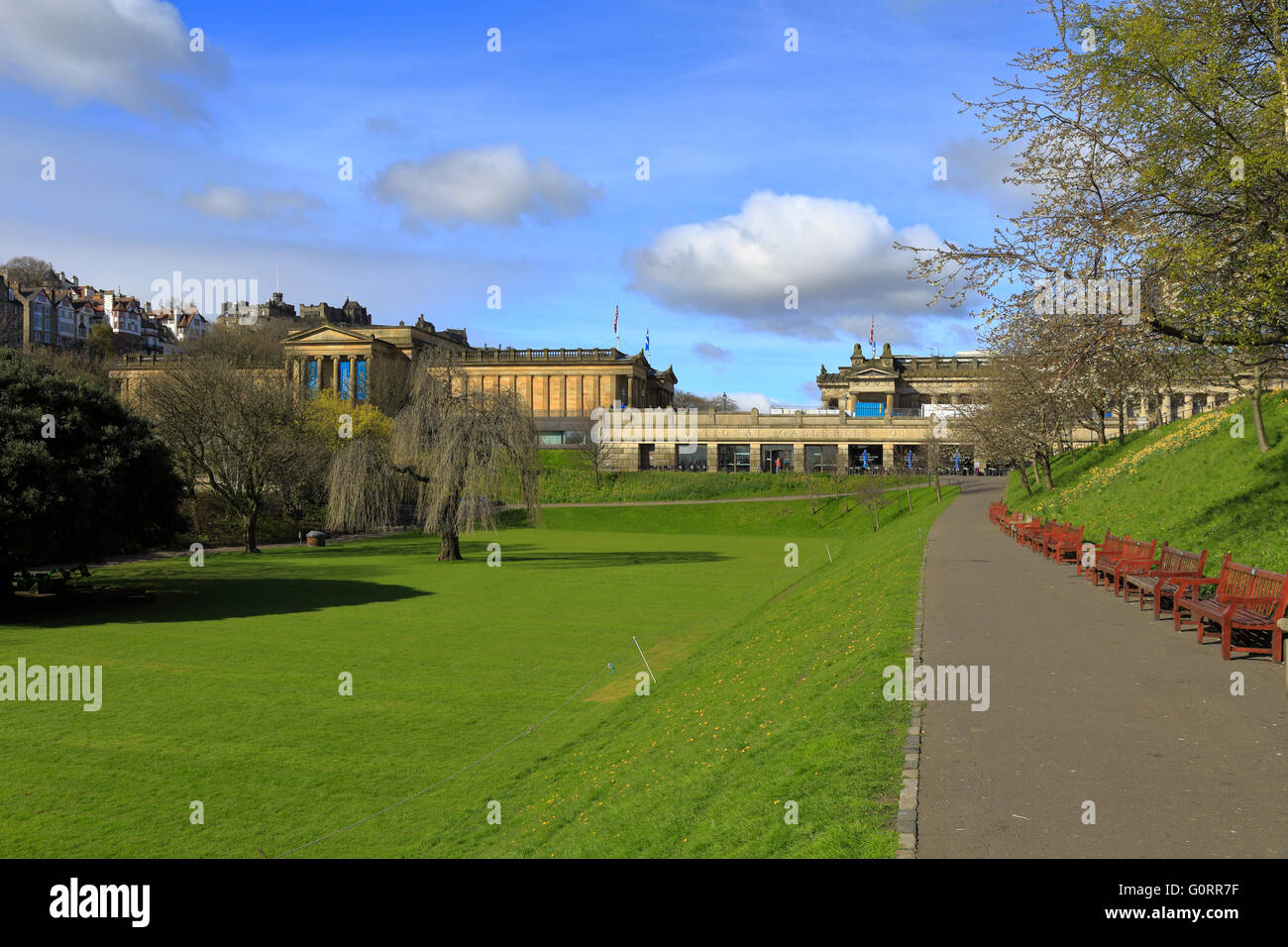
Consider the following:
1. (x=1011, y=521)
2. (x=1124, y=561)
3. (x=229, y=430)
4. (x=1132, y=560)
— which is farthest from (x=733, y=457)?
(x=1132, y=560)

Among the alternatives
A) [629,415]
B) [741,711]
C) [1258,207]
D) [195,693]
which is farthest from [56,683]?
[629,415]

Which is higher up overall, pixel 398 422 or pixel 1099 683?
pixel 398 422

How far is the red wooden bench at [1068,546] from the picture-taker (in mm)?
21609

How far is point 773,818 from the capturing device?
7.00 metres

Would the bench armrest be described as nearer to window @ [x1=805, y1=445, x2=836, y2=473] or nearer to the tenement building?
the tenement building

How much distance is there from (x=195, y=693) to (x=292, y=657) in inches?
121

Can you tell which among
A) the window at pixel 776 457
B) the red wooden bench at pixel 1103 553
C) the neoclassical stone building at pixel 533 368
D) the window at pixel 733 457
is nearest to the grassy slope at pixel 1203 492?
the red wooden bench at pixel 1103 553

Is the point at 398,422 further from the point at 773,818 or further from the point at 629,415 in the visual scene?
the point at 629,415

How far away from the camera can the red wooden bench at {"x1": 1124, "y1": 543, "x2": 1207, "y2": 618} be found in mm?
14094

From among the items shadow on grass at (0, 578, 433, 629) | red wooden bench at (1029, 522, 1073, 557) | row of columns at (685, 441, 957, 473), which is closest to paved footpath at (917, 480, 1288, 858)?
red wooden bench at (1029, 522, 1073, 557)

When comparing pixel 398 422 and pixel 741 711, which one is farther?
pixel 398 422

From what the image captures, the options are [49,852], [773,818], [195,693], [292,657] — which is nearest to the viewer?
[773,818]

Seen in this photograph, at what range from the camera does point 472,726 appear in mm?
13242
